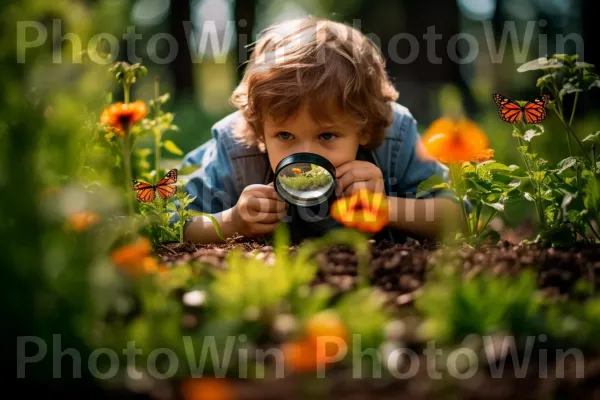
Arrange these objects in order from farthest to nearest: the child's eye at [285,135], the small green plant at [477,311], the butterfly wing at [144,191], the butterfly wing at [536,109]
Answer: the child's eye at [285,135]
the butterfly wing at [144,191]
the butterfly wing at [536,109]
the small green plant at [477,311]

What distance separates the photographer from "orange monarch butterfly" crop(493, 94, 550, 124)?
2363 millimetres

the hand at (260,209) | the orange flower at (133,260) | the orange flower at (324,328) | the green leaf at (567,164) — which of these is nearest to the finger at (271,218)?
the hand at (260,209)

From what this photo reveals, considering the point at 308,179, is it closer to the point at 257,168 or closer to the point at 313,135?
the point at 313,135

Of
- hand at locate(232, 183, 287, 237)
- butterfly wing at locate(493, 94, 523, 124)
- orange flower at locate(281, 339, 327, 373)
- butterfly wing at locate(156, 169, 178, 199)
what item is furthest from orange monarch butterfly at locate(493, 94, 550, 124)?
orange flower at locate(281, 339, 327, 373)

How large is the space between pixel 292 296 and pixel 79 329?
0.51m

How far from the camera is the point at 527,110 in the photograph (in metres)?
2.39

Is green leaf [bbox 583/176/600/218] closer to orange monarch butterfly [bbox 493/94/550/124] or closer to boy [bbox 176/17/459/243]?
orange monarch butterfly [bbox 493/94/550/124]

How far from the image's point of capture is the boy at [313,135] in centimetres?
275

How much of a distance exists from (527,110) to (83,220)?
166 cm

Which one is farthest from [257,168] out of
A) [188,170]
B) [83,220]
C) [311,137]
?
[83,220]

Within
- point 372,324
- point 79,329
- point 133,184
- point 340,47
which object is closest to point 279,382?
point 372,324

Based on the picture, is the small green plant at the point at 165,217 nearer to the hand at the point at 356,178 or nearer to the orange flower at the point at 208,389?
the hand at the point at 356,178

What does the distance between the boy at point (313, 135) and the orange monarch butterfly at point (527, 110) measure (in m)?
0.49

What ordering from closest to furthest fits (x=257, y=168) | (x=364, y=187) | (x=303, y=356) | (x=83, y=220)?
(x=303, y=356), (x=83, y=220), (x=364, y=187), (x=257, y=168)
